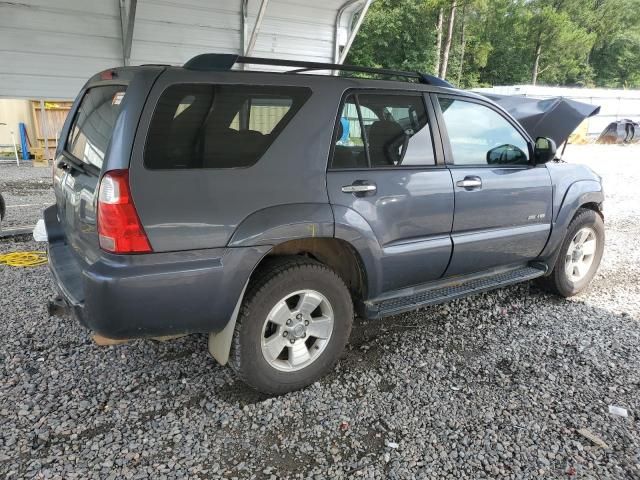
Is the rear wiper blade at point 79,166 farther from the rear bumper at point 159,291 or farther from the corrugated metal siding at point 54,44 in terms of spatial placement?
the corrugated metal siding at point 54,44

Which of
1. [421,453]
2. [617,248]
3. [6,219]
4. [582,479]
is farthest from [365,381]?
[6,219]

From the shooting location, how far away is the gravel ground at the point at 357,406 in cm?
234

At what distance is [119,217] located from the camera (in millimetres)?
2266

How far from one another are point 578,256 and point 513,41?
168ft

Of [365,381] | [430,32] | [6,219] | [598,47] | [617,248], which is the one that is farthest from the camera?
[598,47]

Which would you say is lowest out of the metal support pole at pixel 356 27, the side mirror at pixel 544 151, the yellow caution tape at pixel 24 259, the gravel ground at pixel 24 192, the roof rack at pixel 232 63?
the yellow caution tape at pixel 24 259

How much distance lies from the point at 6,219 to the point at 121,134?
6.19 metres

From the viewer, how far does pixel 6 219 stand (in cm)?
717

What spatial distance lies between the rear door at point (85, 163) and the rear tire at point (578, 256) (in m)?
3.78

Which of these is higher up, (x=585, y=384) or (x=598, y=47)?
(x=598, y=47)

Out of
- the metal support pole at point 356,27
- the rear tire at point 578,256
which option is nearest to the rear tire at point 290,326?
the rear tire at point 578,256

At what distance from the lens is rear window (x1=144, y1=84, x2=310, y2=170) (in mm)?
Result: 2348

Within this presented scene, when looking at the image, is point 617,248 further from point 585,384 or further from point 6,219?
point 6,219

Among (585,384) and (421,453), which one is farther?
(585,384)
